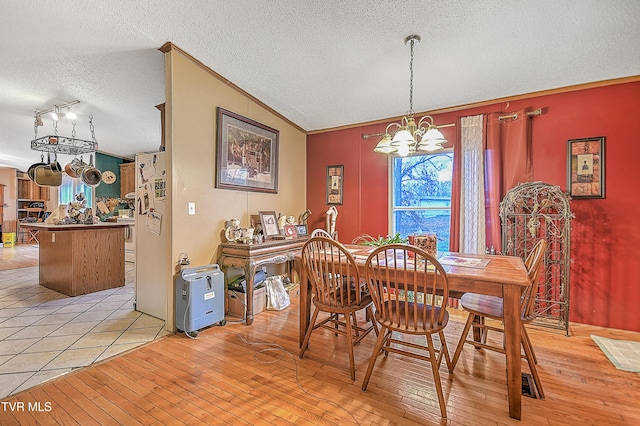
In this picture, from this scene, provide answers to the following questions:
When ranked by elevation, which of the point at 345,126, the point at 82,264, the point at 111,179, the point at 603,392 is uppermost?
the point at 345,126

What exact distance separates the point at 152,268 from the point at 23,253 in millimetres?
6859

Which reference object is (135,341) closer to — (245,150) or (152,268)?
(152,268)

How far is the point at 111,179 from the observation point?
20.8 feet

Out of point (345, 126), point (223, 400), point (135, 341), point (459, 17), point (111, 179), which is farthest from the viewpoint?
point (111, 179)

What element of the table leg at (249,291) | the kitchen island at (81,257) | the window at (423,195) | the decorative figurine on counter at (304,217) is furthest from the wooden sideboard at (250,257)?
the kitchen island at (81,257)

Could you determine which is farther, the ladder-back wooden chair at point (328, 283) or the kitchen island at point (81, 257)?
the kitchen island at point (81, 257)

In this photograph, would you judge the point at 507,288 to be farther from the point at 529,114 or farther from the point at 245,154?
the point at 245,154

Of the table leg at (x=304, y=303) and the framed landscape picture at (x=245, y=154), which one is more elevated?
the framed landscape picture at (x=245, y=154)

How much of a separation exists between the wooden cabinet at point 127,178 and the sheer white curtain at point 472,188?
6981mm

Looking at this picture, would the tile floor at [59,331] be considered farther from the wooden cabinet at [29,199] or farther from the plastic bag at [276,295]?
the wooden cabinet at [29,199]

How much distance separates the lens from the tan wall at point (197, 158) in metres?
2.68

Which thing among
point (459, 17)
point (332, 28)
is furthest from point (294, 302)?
point (459, 17)

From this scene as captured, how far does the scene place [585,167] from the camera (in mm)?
2908

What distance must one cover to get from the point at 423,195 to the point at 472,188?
0.65 m
